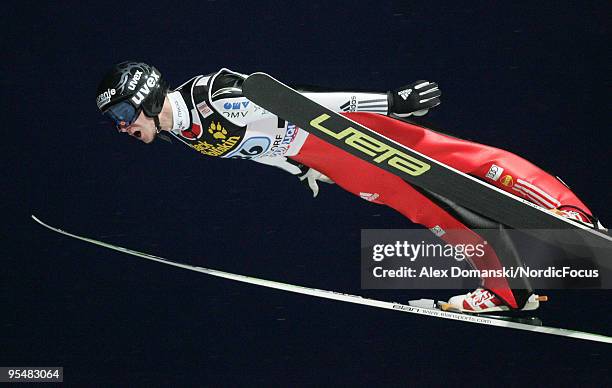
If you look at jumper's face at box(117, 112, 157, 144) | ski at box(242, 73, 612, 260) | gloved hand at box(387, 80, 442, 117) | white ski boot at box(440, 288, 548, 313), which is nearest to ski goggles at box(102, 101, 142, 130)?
jumper's face at box(117, 112, 157, 144)

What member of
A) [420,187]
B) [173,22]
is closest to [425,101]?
[420,187]

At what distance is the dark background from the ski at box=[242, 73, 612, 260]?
65 cm

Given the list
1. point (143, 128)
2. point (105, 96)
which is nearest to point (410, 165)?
point (143, 128)

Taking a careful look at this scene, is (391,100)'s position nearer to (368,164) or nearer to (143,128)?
(368,164)

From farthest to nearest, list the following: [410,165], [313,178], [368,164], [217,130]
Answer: [313,178]
[368,164]
[217,130]
[410,165]

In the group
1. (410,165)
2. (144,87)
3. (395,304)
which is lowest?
(395,304)

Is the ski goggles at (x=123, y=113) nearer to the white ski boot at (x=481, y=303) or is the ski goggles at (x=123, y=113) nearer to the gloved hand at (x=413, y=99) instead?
the gloved hand at (x=413, y=99)

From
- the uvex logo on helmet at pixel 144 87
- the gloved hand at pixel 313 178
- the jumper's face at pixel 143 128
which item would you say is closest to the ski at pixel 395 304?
the gloved hand at pixel 313 178

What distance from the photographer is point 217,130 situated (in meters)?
3.26

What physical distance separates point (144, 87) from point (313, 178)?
649 millimetres

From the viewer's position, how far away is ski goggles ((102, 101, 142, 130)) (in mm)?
3199

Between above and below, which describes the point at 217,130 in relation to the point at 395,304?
above

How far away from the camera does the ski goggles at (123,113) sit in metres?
3.20

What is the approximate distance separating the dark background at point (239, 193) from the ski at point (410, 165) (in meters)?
0.65
